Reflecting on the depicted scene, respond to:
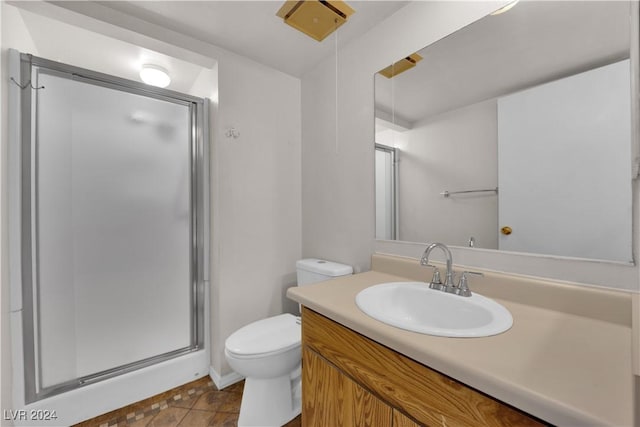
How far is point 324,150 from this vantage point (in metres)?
1.79

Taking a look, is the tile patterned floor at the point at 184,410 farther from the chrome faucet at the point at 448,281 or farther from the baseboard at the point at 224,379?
the chrome faucet at the point at 448,281

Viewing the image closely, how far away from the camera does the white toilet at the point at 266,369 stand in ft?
4.03

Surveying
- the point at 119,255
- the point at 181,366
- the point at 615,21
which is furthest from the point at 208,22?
the point at 181,366

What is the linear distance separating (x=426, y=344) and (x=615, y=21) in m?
1.15

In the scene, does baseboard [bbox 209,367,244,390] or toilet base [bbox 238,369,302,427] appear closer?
toilet base [bbox 238,369,302,427]

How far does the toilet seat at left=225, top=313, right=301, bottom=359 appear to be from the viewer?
1229mm

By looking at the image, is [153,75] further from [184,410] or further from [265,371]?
[184,410]

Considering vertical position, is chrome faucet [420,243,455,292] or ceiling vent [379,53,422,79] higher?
ceiling vent [379,53,422,79]

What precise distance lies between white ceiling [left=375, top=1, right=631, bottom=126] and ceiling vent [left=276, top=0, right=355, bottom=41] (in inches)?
16.7

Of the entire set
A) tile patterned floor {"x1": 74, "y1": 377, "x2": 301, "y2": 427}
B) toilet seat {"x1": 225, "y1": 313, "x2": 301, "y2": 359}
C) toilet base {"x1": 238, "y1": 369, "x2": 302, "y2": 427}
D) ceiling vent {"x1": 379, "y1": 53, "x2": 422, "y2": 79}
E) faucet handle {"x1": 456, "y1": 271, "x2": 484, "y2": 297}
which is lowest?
tile patterned floor {"x1": 74, "y1": 377, "x2": 301, "y2": 427}

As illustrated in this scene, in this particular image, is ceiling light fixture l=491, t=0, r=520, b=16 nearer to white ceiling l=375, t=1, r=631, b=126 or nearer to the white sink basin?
white ceiling l=375, t=1, r=631, b=126

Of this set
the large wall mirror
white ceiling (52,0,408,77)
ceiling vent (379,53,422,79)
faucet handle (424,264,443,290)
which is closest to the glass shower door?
white ceiling (52,0,408,77)

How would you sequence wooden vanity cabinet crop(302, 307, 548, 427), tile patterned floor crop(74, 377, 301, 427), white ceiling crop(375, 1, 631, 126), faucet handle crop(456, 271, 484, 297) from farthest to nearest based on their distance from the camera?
tile patterned floor crop(74, 377, 301, 427) → faucet handle crop(456, 271, 484, 297) → white ceiling crop(375, 1, 631, 126) → wooden vanity cabinet crop(302, 307, 548, 427)

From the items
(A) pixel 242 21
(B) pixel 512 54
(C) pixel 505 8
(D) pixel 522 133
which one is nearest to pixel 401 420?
(D) pixel 522 133
